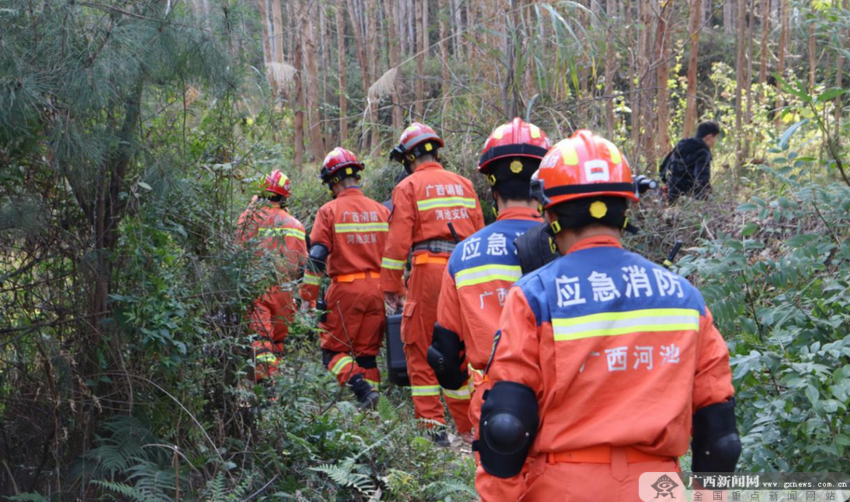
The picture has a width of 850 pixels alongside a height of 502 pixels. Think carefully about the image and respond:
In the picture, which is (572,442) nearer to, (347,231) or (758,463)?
(758,463)

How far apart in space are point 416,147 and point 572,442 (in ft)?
15.3

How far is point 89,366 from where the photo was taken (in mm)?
4164

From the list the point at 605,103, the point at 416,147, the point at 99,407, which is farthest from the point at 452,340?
the point at 605,103

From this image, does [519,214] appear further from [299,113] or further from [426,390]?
[299,113]

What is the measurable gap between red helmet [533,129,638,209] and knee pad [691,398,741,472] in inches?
28.4

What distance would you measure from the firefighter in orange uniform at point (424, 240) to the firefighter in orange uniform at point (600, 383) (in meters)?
3.83

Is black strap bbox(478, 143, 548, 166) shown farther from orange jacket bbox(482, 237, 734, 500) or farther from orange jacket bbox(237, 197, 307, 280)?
orange jacket bbox(482, 237, 734, 500)

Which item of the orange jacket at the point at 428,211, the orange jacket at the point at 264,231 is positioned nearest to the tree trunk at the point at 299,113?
the orange jacket at the point at 428,211

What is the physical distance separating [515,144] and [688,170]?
5.50 m

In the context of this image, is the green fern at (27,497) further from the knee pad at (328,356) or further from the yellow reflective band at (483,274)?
the knee pad at (328,356)

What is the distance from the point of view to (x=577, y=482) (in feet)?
8.08

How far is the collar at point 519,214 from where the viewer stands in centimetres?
430

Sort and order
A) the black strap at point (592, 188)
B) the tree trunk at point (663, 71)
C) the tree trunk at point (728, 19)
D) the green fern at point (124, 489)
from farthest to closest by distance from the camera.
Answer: the tree trunk at point (728, 19) < the tree trunk at point (663, 71) < the green fern at point (124, 489) < the black strap at point (592, 188)

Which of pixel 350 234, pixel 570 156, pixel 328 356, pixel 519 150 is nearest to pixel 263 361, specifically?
pixel 519 150
